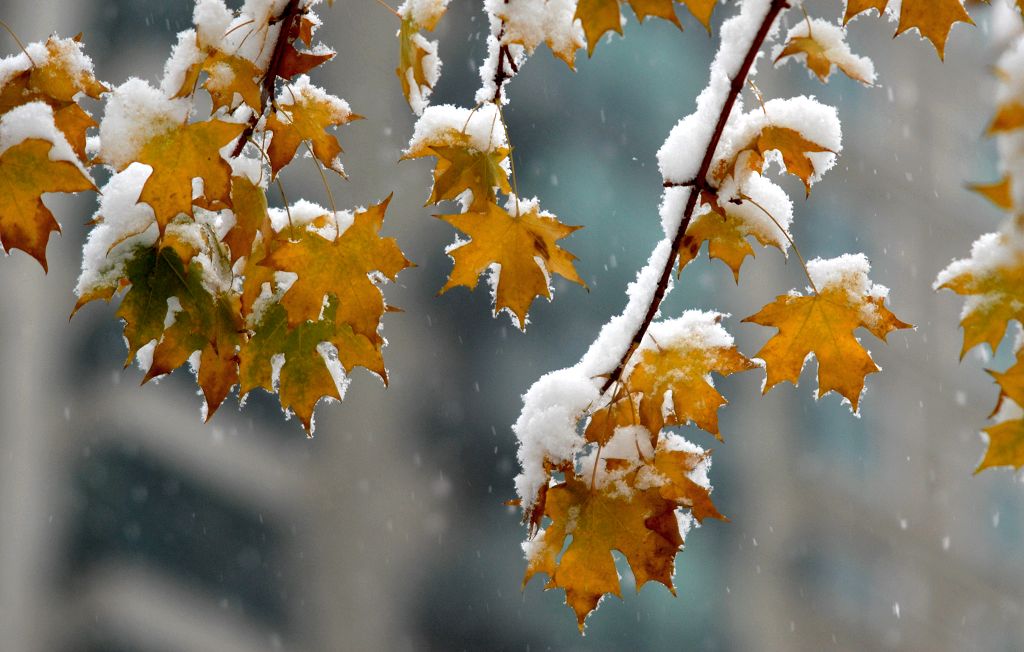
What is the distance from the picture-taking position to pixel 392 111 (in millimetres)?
12273

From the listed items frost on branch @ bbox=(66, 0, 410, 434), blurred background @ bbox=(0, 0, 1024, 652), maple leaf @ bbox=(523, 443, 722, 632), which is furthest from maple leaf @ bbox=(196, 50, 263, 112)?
blurred background @ bbox=(0, 0, 1024, 652)

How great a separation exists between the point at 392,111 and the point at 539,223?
35.7 ft

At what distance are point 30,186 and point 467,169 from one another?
0.71m

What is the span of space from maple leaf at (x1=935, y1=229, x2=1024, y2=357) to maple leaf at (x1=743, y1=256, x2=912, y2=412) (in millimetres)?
275

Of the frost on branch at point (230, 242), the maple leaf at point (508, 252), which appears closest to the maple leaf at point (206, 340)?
the frost on branch at point (230, 242)

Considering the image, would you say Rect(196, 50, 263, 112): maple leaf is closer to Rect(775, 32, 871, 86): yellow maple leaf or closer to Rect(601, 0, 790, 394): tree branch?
Rect(601, 0, 790, 394): tree branch

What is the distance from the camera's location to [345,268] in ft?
5.57

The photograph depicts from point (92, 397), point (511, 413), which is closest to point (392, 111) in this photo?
point (511, 413)

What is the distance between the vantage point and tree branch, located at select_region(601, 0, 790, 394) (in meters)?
1.54

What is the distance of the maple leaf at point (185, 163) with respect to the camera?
5.03 feet

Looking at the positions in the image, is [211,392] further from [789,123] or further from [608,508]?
[789,123]

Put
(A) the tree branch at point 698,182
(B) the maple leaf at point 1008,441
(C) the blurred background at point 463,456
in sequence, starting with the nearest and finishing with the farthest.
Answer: (B) the maple leaf at point 1008,441 → (A) the tree branch at point 698,182 → (C) the blurred background at point 463,456

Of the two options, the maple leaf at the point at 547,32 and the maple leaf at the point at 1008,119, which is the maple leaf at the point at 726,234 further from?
the maple leaf at the point at 1008,119

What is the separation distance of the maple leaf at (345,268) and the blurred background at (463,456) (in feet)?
28.6
